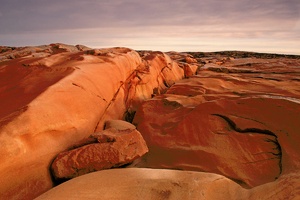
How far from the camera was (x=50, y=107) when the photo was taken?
3377 mm

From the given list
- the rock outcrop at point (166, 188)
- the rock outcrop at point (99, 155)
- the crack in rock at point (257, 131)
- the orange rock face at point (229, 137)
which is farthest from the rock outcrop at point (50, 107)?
the crack in rock at point (257, 131)

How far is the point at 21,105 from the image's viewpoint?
329 centimetres

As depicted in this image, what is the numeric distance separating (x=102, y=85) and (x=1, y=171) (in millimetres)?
2657

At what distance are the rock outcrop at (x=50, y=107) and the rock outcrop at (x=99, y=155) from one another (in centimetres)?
22

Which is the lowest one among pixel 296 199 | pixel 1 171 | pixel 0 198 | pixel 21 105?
pixel 0 198

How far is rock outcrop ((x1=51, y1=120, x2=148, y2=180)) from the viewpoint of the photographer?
2.90 meters

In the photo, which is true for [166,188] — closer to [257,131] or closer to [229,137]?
[229,137]

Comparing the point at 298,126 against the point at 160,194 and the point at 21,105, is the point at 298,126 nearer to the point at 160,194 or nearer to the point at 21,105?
the point at 160,194

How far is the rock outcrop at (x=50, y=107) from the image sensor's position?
2.72 metres

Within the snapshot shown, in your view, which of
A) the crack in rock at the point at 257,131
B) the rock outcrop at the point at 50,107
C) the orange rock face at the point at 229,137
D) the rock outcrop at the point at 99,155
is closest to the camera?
the rock outcrop at the point at 50,107

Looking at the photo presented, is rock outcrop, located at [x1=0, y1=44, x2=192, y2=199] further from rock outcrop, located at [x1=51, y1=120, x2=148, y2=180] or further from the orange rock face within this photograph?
the orange rock face

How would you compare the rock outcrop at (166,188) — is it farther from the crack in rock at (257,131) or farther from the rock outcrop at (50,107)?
the crack in rock at (257,131)

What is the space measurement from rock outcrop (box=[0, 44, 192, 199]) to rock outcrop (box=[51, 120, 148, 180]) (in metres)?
0.22

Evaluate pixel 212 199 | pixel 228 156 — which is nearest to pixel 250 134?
pixel 228 156
